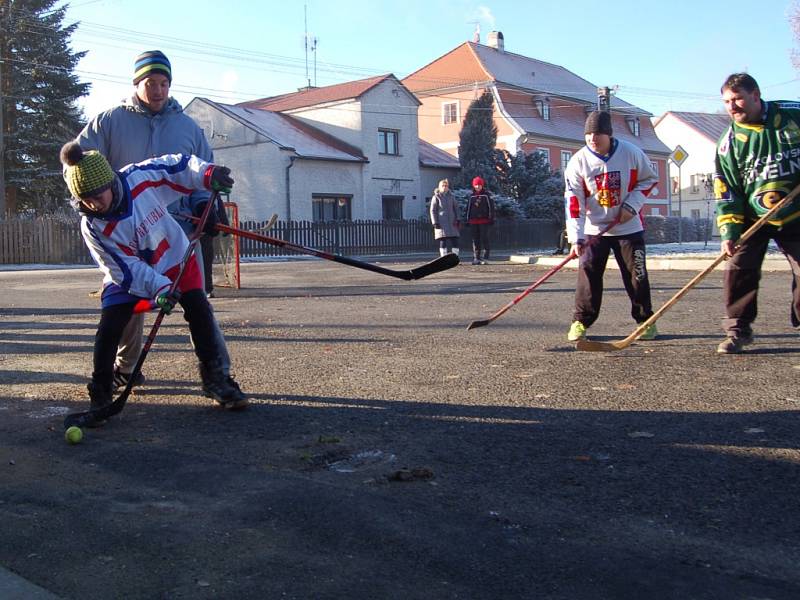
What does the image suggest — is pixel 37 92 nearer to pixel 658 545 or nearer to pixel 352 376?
pixel 352 376

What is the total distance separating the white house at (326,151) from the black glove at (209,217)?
31469 millimetres

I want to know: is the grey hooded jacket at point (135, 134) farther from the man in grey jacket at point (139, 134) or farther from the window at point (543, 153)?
the window at point (543, 153)

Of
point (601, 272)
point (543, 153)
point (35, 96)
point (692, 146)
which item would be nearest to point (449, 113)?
point (543, 153)

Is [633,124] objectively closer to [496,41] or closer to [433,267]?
[496,41]

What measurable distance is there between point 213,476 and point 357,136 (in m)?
37.6

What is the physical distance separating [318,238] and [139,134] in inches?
1038

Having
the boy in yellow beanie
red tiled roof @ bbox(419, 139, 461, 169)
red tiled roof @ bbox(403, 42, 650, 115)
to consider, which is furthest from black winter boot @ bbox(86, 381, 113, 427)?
red tiled roof @ bbox(403, 42, 650, 115)

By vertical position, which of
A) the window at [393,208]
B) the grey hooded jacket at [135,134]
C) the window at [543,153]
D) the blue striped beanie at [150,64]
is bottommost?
the grey hooded jacket at [135,134]

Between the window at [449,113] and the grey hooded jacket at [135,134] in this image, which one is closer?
the grey hooded jacket at [135,134]

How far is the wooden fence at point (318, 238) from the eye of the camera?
2717 cm

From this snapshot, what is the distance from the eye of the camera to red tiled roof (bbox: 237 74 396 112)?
1586 inches

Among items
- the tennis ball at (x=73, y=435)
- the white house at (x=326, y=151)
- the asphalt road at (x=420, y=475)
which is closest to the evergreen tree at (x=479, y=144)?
the white house at (x=326, y=151)

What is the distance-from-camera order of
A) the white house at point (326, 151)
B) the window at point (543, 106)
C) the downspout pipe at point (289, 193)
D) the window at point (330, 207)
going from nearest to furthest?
the downspout pipe at point (289, 193), the white house at point (326, 151), the window at point (330, 207), the window at point (543, 106)

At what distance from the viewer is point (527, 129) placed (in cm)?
4862
